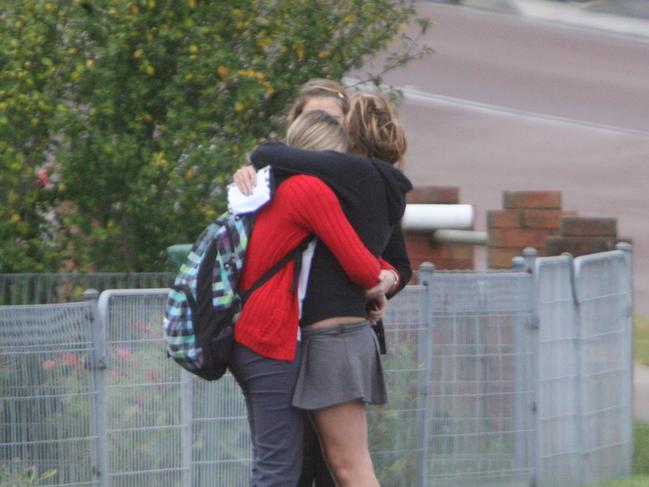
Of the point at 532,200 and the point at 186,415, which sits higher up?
the point at 532,200

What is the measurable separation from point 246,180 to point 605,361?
3147mm

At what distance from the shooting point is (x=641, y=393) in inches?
341

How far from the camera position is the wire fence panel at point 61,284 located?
621cm

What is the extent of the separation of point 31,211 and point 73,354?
1789mm

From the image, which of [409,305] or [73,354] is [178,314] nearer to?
[73,354]

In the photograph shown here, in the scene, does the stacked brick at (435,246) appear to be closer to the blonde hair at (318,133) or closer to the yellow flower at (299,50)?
the yellow flower at (299,50)

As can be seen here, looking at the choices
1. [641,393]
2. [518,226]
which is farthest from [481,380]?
[641,393]

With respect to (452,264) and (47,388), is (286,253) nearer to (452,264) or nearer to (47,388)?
(47,388)

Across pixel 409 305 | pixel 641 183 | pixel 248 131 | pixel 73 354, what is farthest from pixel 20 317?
pixel 641 183

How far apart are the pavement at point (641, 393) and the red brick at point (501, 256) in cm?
112

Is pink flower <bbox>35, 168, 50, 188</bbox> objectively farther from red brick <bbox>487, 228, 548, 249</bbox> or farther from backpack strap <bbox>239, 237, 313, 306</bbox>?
backpack strap <bbox>239, 237, 313, 306</bbox>

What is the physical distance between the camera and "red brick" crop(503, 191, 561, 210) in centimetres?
754

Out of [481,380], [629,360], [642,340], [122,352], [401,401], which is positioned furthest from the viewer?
[642,340]

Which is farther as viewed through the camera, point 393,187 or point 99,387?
point 99,387
